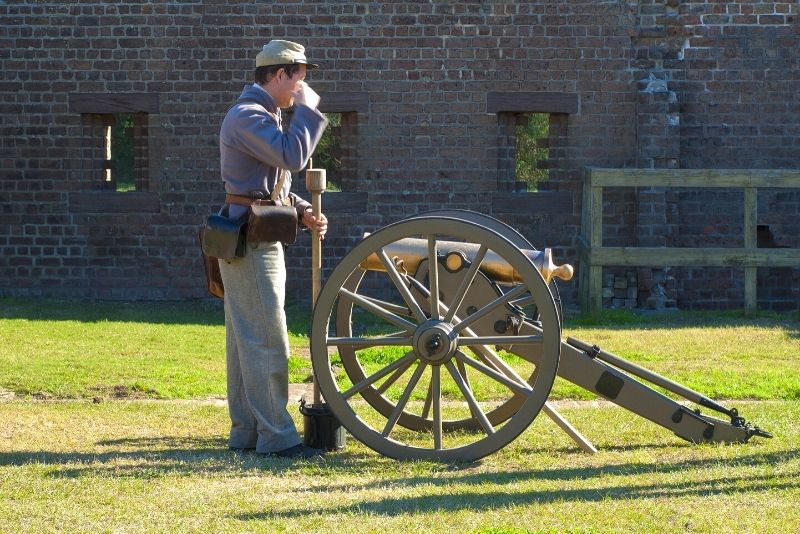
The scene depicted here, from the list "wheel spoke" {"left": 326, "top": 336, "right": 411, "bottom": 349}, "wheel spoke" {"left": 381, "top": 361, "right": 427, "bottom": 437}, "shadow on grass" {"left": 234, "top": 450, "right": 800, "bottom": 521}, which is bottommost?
"shadow on grass" {"left": 234, "top": 450, "right": 800, "bottom": 521}

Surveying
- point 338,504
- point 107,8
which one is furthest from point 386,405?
point 107,8

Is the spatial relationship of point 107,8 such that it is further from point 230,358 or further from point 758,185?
point 230,358

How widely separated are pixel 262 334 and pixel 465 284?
1011 mm

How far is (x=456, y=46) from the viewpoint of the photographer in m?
15.9

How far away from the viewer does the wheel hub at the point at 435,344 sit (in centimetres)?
648

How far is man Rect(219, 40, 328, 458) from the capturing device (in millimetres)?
6477

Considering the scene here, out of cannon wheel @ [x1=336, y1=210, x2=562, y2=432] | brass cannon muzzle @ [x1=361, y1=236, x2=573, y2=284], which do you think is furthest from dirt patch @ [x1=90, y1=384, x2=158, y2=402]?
brass cannon muzzle @ [x1=361, y1=236, x2=573, y2=284]

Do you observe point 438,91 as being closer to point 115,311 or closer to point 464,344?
point 115,311

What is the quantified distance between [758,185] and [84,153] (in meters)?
7.88

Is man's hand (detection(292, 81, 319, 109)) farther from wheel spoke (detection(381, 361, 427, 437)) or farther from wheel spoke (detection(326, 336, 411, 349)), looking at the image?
wheel spoke (detection(381, 361, 427, 437))

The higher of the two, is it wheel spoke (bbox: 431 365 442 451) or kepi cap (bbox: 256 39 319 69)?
kepi cap (bbox: 256 39 319 69)

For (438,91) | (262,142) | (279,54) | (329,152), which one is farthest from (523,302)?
(329,152)

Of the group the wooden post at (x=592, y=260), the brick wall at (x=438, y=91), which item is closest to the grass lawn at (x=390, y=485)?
the wooden post at (x=592, y=260)

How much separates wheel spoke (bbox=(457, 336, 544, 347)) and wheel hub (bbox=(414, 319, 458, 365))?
60 mm
